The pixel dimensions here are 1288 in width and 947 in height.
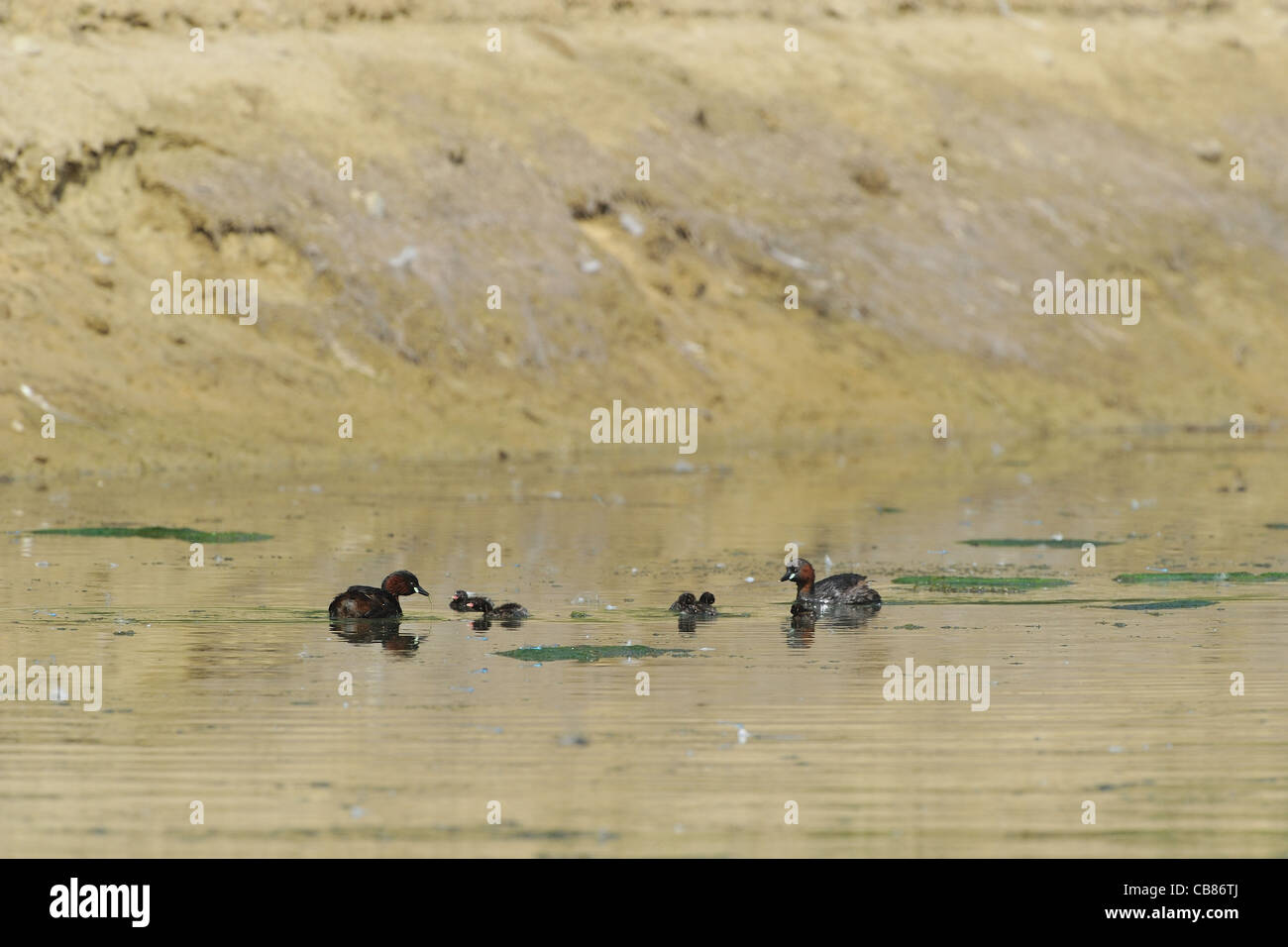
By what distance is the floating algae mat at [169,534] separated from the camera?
83.9ft

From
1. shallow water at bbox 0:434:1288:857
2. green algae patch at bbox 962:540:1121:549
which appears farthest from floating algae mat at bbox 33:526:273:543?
green algae patch at bbox 962:540:1121:549

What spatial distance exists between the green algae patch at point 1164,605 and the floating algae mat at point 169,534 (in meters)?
10.2

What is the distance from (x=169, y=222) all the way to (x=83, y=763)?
34.0 meters

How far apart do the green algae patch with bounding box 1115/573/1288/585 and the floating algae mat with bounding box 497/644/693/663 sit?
254 inches

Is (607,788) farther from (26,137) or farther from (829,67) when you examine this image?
(829,67)

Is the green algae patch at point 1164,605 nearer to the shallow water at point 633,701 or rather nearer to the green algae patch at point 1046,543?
the shallow water at point 633,701

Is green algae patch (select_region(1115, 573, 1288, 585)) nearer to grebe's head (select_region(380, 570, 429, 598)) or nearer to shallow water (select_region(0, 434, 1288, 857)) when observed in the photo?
shallow water (select_region(0, 434, 1288, 857))

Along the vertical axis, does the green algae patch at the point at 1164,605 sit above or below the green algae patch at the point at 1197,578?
below

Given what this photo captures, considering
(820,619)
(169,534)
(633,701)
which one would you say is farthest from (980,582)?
(169,534)

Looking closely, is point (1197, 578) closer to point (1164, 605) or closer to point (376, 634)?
point (1164, 605)

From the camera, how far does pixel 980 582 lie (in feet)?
70.0

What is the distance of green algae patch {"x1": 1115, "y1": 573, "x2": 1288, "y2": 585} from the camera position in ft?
71.1

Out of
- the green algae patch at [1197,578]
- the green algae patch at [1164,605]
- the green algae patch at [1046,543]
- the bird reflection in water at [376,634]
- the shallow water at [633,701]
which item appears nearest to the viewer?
the shallow water at [633,701]

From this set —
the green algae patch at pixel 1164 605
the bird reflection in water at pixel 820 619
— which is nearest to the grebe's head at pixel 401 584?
the bird reflection in water at pixel 820 619
